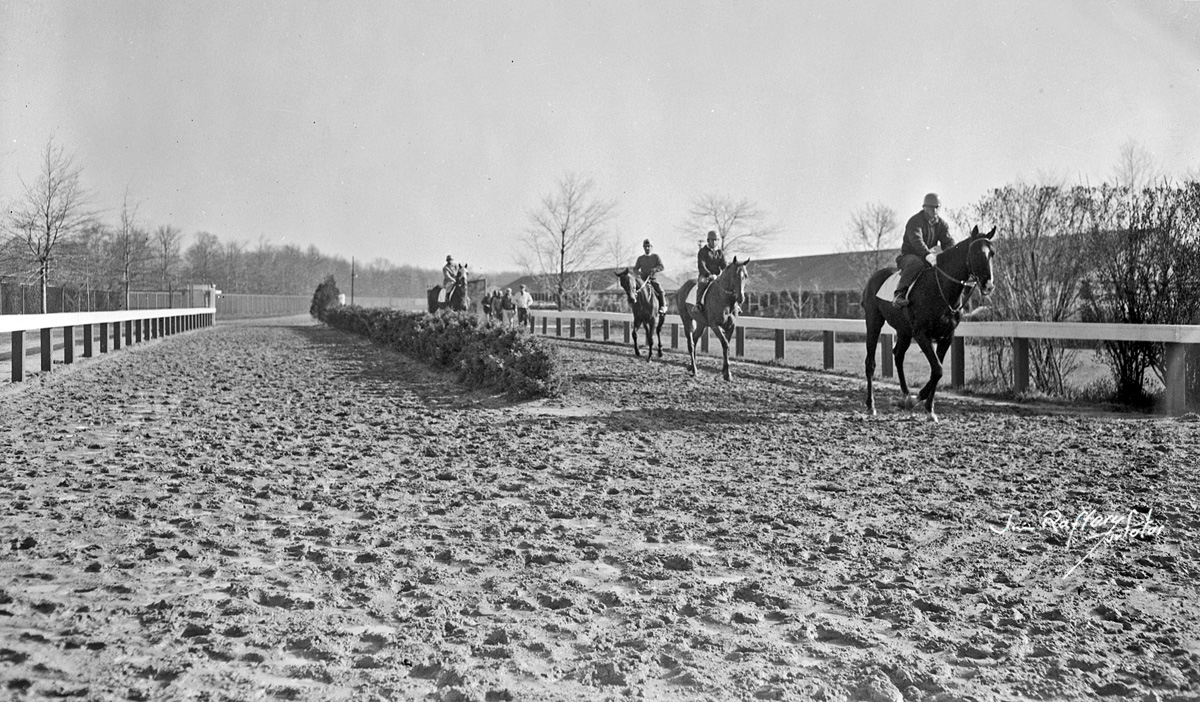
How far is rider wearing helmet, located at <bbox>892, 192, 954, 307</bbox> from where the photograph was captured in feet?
32.4

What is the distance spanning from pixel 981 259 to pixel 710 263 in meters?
6.37

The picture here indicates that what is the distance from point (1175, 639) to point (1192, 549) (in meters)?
1.46

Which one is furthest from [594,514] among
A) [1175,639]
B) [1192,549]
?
[1192,549]

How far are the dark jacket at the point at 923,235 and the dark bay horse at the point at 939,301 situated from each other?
1.00 feet

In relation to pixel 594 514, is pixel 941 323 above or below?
above

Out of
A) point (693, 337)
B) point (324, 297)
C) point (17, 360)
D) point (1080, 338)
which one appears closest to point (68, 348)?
point (17, 360)

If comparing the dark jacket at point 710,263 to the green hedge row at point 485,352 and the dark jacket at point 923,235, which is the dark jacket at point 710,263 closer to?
the green hedge row at point 485,352

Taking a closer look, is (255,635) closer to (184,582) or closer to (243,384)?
(184,582)

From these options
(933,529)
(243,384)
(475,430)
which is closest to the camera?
(933,529)

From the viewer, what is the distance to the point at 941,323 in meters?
9.79

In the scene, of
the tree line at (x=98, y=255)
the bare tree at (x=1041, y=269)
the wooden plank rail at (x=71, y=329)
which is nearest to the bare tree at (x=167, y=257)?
the tree line at (x=98, y=255)

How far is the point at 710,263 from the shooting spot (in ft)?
49.8

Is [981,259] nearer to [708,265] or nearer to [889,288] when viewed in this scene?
[889,288]
